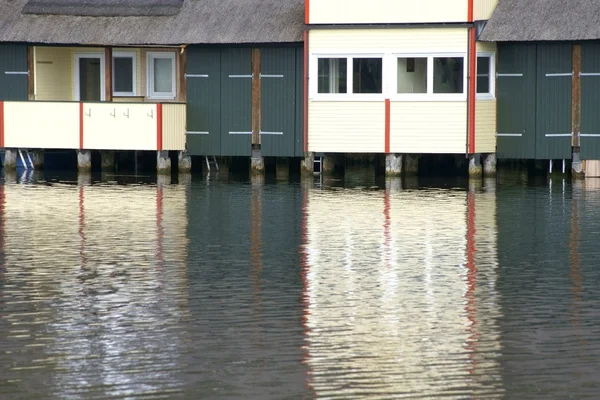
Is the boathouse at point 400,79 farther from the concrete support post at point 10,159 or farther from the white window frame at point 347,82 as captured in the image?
the concrete support post at point 10,159

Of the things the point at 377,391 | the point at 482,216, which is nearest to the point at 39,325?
the point at 377,391

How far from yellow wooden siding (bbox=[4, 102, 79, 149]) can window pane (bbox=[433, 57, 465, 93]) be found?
10089mm

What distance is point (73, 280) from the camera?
59.3ft

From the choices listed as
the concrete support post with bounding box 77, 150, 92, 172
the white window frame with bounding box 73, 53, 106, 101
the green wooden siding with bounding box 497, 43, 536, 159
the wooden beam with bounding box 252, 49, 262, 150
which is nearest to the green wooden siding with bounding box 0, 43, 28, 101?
the white window frame with bounding box 73, 53, 106, 101

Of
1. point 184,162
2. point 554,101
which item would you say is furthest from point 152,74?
point 554,101

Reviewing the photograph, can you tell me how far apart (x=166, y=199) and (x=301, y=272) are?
12116 mm

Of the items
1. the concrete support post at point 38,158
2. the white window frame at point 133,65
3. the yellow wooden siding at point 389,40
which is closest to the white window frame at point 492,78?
the yellow wooden siding at point 389,40

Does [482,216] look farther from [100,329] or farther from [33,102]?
[33,102]

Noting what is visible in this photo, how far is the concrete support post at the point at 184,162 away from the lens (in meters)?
40.2

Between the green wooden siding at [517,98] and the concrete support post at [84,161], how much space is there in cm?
1152

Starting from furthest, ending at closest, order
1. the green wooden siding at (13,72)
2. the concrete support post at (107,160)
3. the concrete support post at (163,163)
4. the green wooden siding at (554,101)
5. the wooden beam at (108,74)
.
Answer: the concrete support post at (107,160)
the green wooden siding at (13,72)
the wooden beam at (108,74)
the concrete support post at (163,163)
the green wooden siding at (554,101)

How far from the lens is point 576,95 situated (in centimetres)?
3653

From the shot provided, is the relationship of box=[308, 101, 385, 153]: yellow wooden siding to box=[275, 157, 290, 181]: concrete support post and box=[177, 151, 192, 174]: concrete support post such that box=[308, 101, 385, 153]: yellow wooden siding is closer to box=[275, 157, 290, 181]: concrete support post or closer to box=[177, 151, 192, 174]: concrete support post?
box=[275, 157, 290, 181]: concrete support post

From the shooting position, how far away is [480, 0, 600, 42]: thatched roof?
3561 cm
